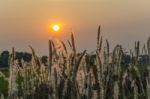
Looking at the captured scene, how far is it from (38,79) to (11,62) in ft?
2.25

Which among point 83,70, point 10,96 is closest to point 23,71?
point 10,96

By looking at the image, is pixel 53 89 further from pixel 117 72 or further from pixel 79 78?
pixel 117 72

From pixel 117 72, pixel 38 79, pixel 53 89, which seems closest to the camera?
pixel 53 89

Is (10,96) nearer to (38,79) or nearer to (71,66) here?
(38,79)

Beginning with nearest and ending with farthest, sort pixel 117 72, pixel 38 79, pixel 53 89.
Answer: pixel 53 89 < pixel 117 72 < pixel 38 79

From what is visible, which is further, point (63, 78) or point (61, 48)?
point (61, 48)

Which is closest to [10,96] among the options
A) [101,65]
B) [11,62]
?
[11,62]

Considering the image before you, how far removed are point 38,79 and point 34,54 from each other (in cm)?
63

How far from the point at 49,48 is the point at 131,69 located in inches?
70.6

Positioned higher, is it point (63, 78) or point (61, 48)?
point (61, 48)

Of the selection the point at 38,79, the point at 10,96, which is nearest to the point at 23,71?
the point at 38,79

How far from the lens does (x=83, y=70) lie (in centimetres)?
496

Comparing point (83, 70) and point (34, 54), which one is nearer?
point (83, 70)

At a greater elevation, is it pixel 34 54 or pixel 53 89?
pixel 34 54
